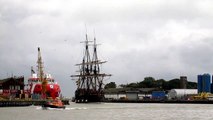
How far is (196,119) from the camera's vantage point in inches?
3078

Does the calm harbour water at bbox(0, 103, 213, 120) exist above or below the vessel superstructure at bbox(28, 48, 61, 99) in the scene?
below

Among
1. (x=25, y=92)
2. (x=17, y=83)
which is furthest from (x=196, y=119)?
(x=17, y=83)

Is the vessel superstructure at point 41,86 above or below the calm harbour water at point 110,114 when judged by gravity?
above

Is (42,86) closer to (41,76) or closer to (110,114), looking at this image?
(41,76)

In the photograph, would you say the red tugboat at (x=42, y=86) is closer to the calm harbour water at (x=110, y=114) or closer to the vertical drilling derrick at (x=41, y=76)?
the vertical drilling derrick at (x=41, y=76)

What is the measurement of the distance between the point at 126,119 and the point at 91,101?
4770 inches

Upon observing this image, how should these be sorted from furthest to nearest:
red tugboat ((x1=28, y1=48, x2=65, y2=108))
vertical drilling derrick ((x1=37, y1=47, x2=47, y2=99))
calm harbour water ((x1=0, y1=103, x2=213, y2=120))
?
1. red tugboat ((x1=28, y1=48, x2=65, y2=108))
2. vertical drilling derrick ((x1=37, y1=47, x2=47, y2=99))
3. calm harbour water ((x1=0, y1=103, x2=213, y2=120))

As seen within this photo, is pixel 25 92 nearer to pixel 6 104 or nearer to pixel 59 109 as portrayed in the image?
pixel 6 104

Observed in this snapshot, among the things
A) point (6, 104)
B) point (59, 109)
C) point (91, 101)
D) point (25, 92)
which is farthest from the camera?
point (91, 101)

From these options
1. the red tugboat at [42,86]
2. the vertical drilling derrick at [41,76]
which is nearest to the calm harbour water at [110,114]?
the vertical drilling derrick at [41,76]

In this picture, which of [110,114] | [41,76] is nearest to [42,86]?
[41,76]

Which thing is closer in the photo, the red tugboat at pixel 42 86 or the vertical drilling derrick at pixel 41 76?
the vertical drilling derrick at pixel 41 76

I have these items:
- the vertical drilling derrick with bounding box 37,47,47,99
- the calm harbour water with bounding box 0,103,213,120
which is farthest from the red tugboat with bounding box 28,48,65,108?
the calm harbour water with bounding box 0,103,213,120

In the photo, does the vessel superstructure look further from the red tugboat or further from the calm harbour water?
the calm harbour water
